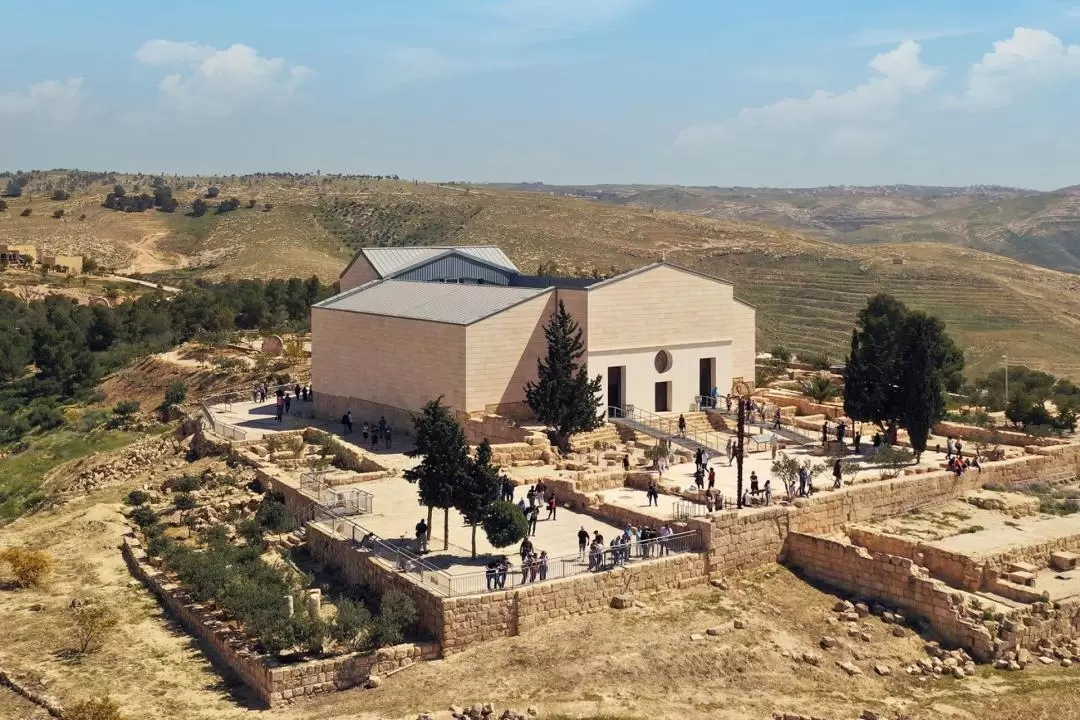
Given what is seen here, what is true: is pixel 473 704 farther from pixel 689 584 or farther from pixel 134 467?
pixel 134 467

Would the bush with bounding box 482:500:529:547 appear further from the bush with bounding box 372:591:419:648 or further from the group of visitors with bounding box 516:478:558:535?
the bush with bounding box 372:591:419:648

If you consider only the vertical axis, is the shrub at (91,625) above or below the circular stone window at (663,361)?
below

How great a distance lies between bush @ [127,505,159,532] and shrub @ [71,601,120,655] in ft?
18.8

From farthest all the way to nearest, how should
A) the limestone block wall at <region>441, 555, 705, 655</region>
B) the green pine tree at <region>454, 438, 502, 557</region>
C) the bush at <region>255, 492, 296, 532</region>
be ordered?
the bush at <region>255, 492, 296, 532</region>, the green pine tree at <region>454, 438, 502, 557</region>, the limestone block wall at <region>441, 555, 705, 655</region>

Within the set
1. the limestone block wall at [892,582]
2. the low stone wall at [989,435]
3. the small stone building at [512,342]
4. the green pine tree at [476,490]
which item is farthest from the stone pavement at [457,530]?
the low stone wall at [989,435]

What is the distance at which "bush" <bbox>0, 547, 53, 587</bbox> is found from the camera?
28.2 m

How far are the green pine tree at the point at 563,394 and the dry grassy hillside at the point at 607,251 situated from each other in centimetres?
3994

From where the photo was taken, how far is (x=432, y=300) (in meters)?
43.0

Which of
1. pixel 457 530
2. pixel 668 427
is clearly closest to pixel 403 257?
pixel 668 427

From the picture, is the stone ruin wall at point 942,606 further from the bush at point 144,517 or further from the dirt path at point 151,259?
the dirt path at point 151,259

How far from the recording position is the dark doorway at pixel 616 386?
40344mm

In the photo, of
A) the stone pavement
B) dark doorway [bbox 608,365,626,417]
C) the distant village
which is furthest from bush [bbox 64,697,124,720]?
the distant village

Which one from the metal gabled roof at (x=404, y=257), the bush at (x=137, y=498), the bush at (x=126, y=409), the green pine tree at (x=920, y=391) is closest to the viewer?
the green pine tree at (x=920, y=391)

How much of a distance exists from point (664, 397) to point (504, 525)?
1790 centimetres
